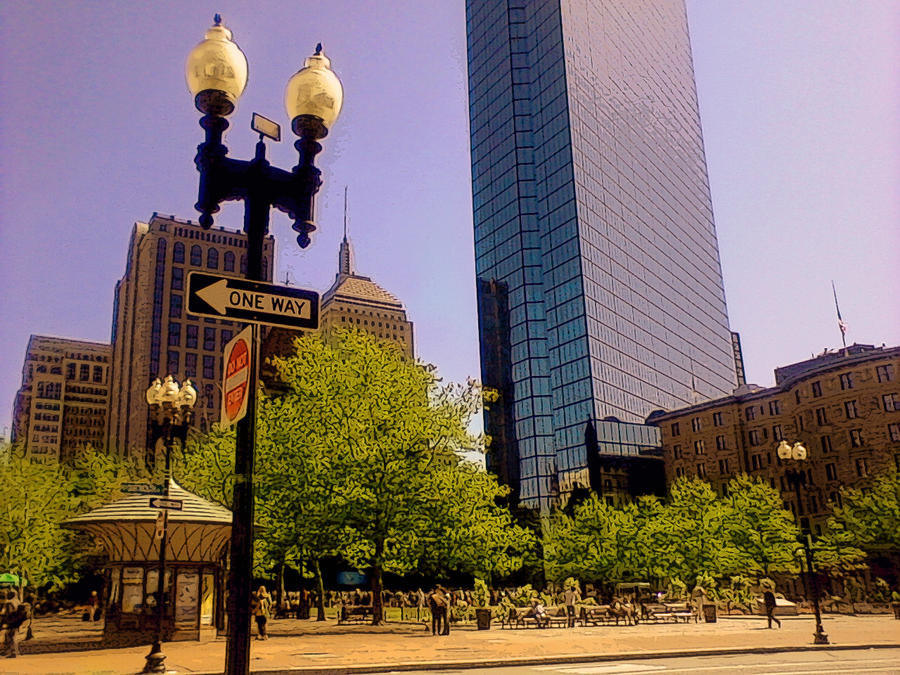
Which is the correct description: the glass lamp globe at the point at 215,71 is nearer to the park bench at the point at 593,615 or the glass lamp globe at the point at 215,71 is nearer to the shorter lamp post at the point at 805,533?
the shorter lamp post at the point at 805,533

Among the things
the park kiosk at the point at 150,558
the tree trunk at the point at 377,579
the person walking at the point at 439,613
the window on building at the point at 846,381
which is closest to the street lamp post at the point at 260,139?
the park kiosk at the point at 150,558

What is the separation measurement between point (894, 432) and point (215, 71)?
7945cm

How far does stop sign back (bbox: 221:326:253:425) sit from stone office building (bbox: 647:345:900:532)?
76907 millimetres

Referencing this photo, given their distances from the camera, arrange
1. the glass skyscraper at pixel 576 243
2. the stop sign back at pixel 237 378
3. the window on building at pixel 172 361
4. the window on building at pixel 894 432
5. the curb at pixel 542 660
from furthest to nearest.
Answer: the window on building at pixel 172 361 → the glass skyscraper at pixel 576 243 → the window on building at pixel 894 432 → the curb at pixel 542 660 → the stop sign back at pixel 237 378

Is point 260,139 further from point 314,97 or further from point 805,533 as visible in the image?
point 805,533

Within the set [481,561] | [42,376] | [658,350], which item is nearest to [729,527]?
[481,561]

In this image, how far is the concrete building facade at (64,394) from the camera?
150 meters

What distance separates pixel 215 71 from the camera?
7.10 m

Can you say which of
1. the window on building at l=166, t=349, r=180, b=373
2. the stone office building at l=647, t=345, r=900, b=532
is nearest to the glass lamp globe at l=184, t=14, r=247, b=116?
the stone office building at l=647, t=345, r=900, b=532

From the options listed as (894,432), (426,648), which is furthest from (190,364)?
(426,648)

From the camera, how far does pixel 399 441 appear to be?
33.0 meters

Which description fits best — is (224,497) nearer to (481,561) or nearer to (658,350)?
(481,561)

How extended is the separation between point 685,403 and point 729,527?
2433 inches

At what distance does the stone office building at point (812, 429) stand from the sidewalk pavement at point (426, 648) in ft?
155
